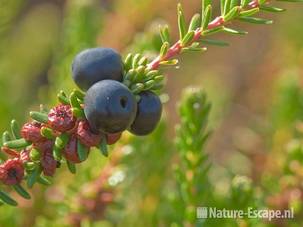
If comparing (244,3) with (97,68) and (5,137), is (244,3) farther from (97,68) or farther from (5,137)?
(5,137)

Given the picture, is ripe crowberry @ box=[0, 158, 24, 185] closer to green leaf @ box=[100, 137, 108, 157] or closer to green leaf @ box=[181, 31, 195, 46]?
green leaf @ box=[100, 137, 108, 157]

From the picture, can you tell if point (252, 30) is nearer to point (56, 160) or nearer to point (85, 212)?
point (85, 212)

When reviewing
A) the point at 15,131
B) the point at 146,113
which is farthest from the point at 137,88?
the point at 15,131

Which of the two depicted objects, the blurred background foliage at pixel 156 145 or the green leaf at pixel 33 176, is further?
the blurred background foliage at pixel 156 145

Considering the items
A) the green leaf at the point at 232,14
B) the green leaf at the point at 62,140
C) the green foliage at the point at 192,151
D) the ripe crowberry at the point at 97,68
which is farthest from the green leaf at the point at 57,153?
the green foliage at the point at 192,151

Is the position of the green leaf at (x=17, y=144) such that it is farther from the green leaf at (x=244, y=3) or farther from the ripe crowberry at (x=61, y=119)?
the green leaf at (x=244, y=3)

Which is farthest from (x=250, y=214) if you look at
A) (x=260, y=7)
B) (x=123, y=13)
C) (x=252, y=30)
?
(x=252, y=30)

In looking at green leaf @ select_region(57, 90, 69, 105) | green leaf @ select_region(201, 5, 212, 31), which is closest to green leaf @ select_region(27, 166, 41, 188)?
green leaf @ select_region(57, 90, 69, 105)
